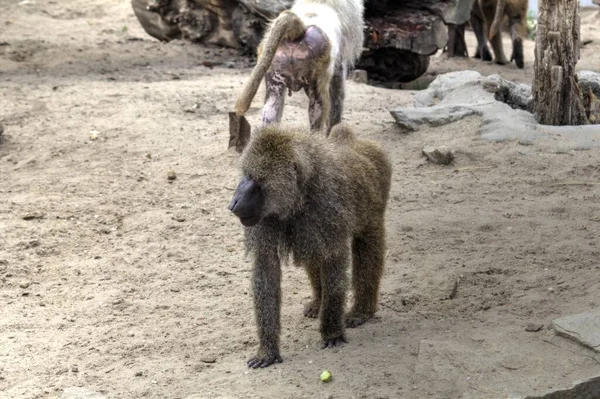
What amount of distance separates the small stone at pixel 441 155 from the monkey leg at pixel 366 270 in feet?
8.63

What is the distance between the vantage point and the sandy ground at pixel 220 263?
423 centimetres

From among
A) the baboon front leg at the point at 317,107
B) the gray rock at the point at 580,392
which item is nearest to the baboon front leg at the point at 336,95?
the baboon front leg at the point at 317,107

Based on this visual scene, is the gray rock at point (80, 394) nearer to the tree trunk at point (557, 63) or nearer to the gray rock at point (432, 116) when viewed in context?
the gray rock at point (432, 116)

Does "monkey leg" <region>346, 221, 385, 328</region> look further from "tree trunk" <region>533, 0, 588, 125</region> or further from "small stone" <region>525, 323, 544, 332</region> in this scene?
"tree trunk" <region>533, 0, 588, 125</region>

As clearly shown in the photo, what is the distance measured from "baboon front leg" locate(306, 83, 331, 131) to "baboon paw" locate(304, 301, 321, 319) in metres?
1.94

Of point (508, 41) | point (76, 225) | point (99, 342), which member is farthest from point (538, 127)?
point (508, 41)

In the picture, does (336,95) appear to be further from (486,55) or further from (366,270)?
(486,55)

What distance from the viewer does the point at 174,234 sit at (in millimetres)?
6422

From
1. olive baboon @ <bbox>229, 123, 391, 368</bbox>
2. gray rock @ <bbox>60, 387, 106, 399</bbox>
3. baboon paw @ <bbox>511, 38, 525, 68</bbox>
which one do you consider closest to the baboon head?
olive baboon @ <bbox>229, 123, 391, 368</bbox>

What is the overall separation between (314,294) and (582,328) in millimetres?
1500

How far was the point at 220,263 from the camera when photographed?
19.4 feet

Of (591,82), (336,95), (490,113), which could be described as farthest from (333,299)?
(591,82)

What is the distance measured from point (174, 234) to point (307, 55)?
5.40 ft

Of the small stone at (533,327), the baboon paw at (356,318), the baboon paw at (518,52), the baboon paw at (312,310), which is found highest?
the small stone at (533,327)
